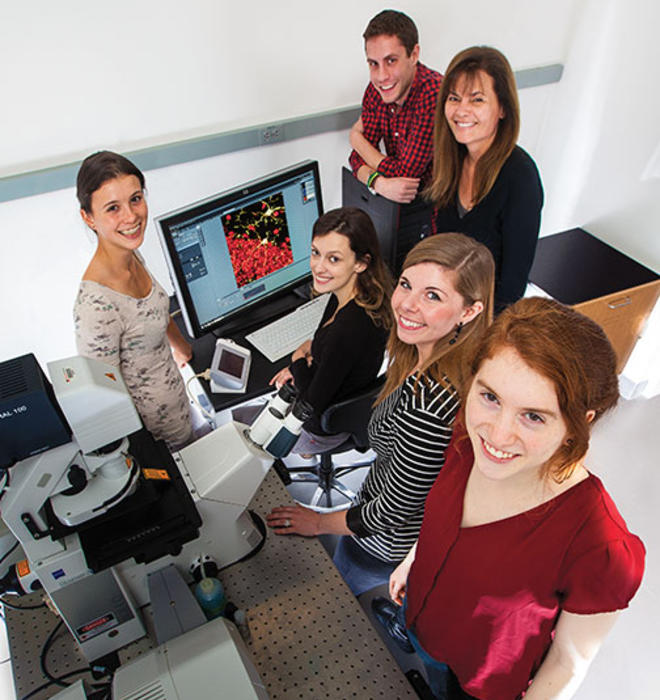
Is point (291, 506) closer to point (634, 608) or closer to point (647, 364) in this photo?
point (634, 608)

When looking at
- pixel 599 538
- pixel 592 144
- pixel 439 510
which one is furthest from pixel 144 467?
pixel 592 144

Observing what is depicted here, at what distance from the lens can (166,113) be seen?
2203 mm

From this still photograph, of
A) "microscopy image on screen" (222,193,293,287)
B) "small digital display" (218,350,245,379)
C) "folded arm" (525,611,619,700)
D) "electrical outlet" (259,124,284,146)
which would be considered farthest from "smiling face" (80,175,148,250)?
"folded arm" (525,611,619,700)

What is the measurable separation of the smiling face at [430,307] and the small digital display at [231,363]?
676 mm

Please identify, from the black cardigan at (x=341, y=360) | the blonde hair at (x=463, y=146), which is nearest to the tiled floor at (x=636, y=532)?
the black cardigan at (x=341, y=360)

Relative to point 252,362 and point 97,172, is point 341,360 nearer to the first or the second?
point 252,362

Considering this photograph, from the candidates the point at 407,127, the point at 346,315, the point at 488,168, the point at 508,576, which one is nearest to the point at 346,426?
the point at 346,315

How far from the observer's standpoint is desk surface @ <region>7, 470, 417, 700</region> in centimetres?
108

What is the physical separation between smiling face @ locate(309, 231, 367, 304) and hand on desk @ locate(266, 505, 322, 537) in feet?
2.57

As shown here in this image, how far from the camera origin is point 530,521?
981 millimetres

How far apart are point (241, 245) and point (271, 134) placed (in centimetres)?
76

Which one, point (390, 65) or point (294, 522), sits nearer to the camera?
point (294, 522)

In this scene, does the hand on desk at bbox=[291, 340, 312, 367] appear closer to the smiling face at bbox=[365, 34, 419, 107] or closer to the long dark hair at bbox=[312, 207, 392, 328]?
the long dark hair at bbox=[312, 207, 392, 328]

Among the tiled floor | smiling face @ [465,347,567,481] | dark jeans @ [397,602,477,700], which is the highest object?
smiling face @ [465,347,567,481]
